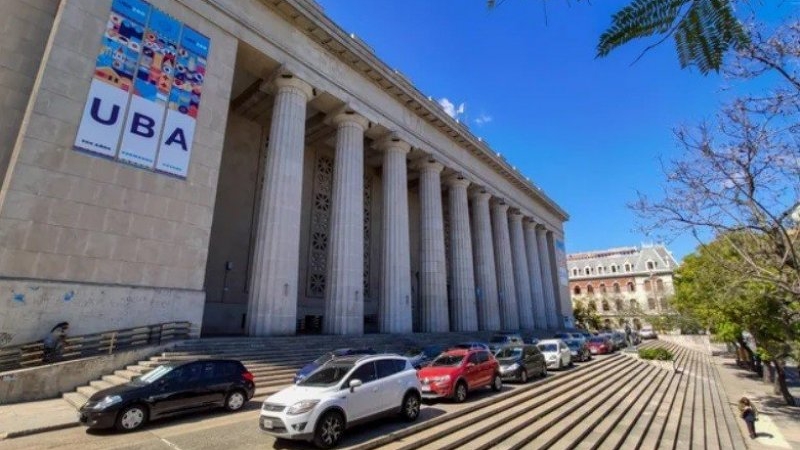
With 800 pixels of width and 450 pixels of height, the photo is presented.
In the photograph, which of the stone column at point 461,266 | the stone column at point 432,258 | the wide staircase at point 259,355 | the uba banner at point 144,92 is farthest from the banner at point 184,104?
the stone column at point 461,266

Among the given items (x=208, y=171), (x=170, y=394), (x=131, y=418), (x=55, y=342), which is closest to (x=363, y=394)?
(x=170, y=394)

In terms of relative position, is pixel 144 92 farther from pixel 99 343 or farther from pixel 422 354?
pixel 422 354

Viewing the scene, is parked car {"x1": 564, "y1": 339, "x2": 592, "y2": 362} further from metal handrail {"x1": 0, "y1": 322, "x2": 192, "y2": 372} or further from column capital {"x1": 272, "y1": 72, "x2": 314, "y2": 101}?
column capital {"x1": 272, "y1": 72, "x2": 314, "y2": 101}

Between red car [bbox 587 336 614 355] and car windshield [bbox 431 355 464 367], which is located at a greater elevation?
car windshield [bbox 431 355 464 367]

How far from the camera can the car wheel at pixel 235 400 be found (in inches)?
416

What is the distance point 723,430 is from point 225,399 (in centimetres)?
1999

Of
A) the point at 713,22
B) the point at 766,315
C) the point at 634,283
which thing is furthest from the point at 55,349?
the point at 634,283

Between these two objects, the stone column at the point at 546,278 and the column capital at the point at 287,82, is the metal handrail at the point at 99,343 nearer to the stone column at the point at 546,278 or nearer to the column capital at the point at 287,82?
the column capital at the point at 287,82

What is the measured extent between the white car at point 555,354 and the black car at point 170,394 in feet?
49.7

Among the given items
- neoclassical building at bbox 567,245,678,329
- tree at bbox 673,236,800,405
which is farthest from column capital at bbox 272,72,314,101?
neoclassical building at bbox 567,245,678,329

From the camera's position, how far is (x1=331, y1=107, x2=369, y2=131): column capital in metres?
26.4

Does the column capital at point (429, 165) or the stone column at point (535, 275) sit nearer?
the column capital at point (429, 165)

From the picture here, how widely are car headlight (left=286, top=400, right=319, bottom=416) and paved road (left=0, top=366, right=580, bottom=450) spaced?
87 cm

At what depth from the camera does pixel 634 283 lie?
8044cm
